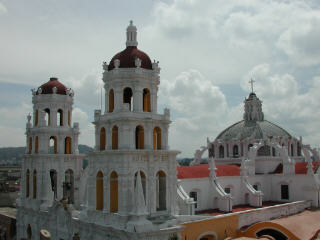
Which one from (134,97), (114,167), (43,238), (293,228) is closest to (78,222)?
(114,167)

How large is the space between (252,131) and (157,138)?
2034 cm

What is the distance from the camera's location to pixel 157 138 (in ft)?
73.3

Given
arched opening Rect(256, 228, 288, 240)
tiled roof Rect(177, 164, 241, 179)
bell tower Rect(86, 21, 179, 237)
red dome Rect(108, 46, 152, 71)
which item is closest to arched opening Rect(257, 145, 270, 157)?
tiled roof Rect(177, 164, 241, 179)

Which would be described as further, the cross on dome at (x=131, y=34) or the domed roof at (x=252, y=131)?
the domed roof at (x=252, y=131)

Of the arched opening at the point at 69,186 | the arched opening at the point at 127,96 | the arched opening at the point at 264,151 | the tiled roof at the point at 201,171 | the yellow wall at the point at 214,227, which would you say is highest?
the arched opening at the point at 127,96

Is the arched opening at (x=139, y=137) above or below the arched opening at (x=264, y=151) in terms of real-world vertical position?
above

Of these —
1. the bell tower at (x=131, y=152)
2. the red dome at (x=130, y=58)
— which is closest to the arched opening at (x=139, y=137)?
the bell tower at (x=131, y=152)

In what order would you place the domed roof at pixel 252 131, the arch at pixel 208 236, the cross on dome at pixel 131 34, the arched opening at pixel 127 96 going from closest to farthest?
the arch at pixel 208 236
the arched opening at pixel 127 96
the cross on dome at pixel 131 34
the domed roof at pixel 252 131

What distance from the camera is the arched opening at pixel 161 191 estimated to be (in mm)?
21953

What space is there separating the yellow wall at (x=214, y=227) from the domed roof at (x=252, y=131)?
15.8 meters

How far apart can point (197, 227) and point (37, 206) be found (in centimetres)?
1510

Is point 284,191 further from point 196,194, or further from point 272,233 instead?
point 196,194

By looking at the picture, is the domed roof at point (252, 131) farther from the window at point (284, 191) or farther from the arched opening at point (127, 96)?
the arched opening at point (127, 96)

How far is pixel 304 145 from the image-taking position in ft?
137
